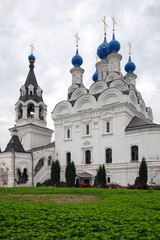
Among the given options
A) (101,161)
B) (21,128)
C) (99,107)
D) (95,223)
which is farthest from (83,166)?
(95,223)

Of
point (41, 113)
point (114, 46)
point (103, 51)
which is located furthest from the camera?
point (41, 113)

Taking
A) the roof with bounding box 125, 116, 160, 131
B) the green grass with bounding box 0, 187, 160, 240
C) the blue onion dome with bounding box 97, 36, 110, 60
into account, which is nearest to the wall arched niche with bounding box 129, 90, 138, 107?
the roof with bounding box 125, 116, 160, 131

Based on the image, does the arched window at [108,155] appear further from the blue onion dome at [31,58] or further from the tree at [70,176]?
the blue onion dome at [31,58]

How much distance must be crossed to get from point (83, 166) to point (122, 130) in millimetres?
5204

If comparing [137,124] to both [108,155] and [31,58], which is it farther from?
[31,58]

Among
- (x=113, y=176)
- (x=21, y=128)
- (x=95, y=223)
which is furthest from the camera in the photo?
(x=21, y=128)

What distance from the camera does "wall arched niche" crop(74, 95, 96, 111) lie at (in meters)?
23.2

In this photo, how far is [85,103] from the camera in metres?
23.9

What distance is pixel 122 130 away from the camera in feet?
67.8

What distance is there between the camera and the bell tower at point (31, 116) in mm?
27562

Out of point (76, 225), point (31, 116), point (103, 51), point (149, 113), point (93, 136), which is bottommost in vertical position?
point (76, 225)

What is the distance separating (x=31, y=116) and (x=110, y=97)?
36.7 feet

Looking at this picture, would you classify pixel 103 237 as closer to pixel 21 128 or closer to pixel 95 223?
pixel 95 223

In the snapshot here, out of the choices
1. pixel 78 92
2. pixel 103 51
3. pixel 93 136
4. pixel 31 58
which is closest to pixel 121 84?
pixel 78 92
